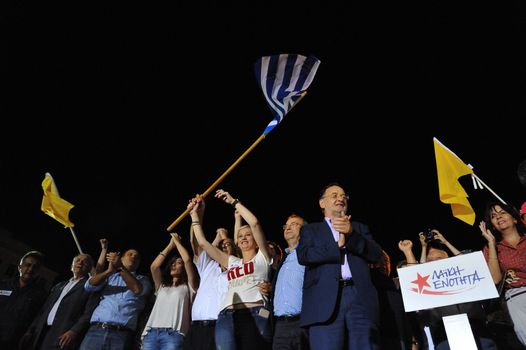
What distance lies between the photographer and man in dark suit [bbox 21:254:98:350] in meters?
4.96

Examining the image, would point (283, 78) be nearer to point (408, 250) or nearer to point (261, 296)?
point (408, 250)

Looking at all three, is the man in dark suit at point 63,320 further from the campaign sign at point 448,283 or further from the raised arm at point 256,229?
the campaign sign at point 448,283

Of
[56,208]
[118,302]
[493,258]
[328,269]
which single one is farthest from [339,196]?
[56,208]

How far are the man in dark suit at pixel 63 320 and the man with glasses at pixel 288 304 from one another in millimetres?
2704

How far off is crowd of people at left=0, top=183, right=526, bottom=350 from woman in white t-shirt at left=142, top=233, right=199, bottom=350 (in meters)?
0.01

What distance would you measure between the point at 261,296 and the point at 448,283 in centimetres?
177

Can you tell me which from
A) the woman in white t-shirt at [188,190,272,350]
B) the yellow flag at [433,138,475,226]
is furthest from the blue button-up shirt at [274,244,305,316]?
the yellow flag at [433,138,475,226]

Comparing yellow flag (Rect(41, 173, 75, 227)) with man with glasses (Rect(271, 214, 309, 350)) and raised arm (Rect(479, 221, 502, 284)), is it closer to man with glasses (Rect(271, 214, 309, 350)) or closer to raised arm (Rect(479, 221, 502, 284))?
man with glasses (Rect(271, 214, 309, 350))

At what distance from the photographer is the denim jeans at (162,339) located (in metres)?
4.62

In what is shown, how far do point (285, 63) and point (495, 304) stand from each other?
13.1ft

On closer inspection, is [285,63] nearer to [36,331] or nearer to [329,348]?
[329,348]

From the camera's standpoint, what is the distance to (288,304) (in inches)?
148

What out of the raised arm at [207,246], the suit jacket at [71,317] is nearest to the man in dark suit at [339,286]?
the raised arm at [207,246]

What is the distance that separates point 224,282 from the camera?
470 centimetres
